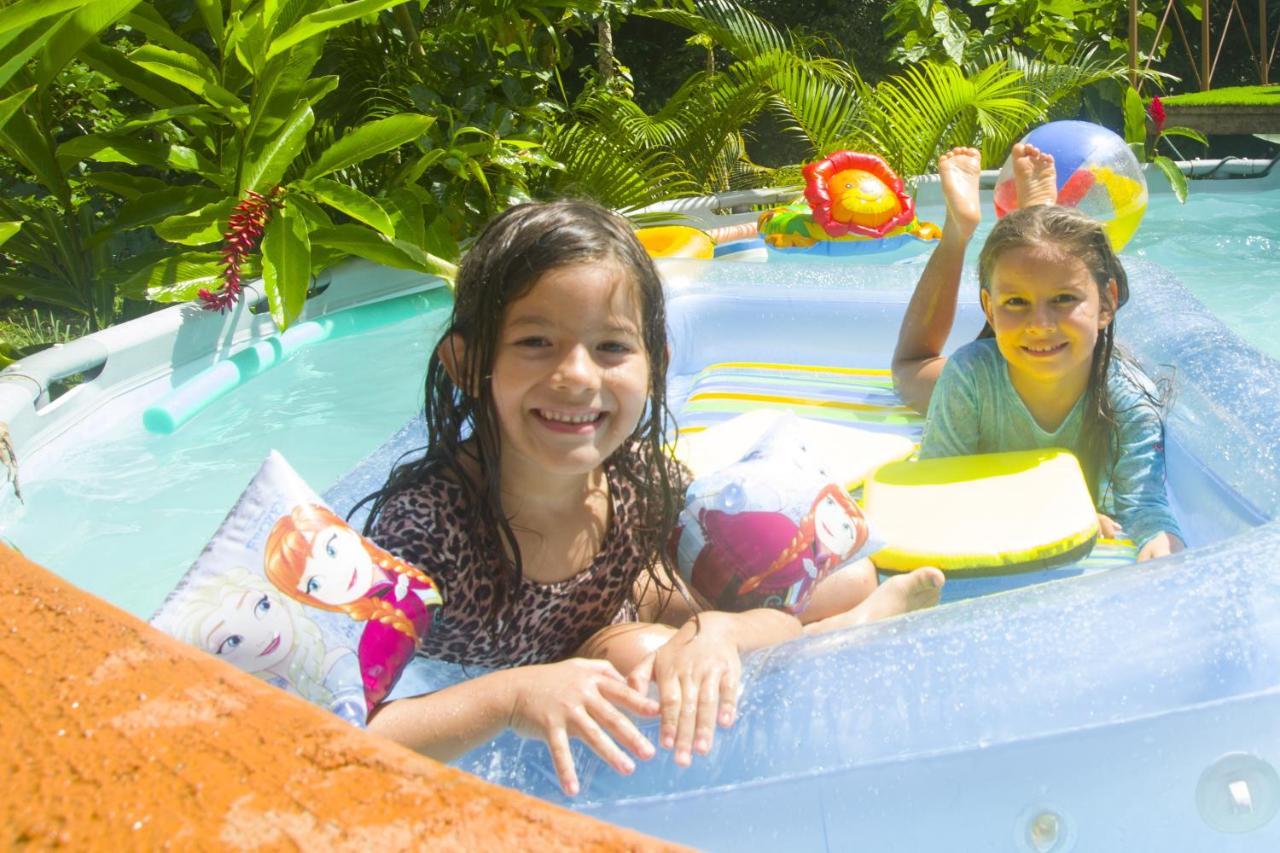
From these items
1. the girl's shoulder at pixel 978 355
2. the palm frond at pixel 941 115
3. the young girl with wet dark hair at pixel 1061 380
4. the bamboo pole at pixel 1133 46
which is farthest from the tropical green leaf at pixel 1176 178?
the girl's shoulder at pixel 978 355

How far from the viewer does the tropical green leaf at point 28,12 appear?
357 cm

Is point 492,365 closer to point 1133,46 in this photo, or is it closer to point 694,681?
point 694,681

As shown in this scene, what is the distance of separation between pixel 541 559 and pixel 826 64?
305 inches

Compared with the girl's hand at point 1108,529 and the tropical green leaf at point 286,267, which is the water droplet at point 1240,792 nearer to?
the girl's hand at point 1108,529

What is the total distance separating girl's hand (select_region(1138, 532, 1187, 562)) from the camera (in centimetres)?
236

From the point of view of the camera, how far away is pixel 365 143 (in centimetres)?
529

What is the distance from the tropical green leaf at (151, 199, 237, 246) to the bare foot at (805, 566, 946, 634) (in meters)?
3.59

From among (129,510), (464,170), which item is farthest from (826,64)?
(129,510)

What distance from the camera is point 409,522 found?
189 cm

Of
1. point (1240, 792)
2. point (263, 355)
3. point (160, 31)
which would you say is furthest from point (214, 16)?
point (1240, 792)

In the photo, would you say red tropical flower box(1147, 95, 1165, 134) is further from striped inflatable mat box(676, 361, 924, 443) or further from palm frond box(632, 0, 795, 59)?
striped inflatable mat box(676, 361, 924, 443)

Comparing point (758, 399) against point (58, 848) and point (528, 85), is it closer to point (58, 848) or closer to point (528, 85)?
point (58, 848)

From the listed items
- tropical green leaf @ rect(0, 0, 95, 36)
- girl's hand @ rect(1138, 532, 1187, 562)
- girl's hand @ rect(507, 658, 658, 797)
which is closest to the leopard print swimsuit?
girl's hand @ rect(507, 658, 658, 797)

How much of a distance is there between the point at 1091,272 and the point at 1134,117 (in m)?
6.28
